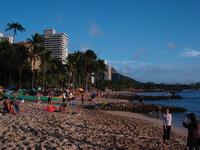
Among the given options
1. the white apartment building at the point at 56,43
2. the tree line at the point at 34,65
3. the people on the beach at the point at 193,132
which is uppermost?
the white apartment building at the point at 56,43

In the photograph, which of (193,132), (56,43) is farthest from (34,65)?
(56,43)

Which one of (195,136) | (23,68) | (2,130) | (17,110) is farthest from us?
(23,68)

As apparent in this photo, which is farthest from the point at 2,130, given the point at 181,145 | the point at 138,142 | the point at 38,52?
the point at 38,52

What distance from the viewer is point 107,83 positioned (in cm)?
19750

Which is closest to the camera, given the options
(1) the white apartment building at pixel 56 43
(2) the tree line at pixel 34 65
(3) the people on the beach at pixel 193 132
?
(3) the people on the beach at pixel 193 132

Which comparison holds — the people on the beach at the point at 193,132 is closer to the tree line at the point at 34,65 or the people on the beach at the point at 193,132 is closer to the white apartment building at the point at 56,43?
the tree line at the point at 34,65

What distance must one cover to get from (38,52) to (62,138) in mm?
69328

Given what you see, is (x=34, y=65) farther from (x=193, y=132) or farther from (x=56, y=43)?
(x=56, y=43)

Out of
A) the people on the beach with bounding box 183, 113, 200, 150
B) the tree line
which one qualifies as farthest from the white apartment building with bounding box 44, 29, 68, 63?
the people on the beach with bounding box 183, 113, 200, 150

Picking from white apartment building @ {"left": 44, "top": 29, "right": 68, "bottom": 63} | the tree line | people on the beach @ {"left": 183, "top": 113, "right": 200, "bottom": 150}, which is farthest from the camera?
white apartment building @ {"left": 44, "top": 29, "right": 68, "bottom": 63}

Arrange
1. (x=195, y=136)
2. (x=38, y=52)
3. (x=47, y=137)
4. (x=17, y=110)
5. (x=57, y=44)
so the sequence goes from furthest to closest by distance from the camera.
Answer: (x=57, y=44)
(x=38, y=52)
(x=17, y=110)
(x=47, y=137)
(x=195, y=136)

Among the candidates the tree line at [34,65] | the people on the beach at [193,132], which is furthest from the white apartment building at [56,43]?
the people on the beach at [193,132]

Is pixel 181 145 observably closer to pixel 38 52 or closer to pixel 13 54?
pixel 38 52

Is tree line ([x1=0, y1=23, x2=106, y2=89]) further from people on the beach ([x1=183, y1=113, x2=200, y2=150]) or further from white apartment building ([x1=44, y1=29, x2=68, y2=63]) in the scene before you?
people on the beach ([x1=183, y1=113, x2=200, y2=150])
